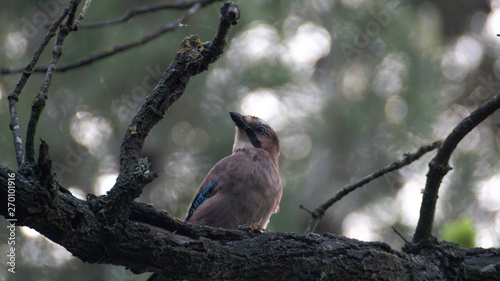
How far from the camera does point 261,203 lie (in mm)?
4223

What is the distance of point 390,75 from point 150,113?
21.3 ft

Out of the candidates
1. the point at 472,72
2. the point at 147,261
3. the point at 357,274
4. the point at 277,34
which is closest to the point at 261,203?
the point at 357,274

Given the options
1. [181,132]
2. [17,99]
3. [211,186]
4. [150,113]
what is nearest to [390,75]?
[181,132]

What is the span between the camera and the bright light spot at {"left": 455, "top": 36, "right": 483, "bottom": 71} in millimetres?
8703

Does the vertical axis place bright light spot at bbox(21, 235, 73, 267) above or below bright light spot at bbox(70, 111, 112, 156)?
below

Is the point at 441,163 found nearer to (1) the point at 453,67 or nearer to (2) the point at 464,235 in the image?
(2) the point at 464,235

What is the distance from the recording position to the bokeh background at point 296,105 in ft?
22.1

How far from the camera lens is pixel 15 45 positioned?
650 centimetres

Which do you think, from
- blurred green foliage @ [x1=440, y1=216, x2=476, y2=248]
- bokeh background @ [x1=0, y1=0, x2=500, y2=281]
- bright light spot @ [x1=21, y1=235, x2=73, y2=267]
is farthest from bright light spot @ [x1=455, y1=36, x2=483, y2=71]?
bright light spot @ [x1=21, y1=235, x2=73, y2=267]

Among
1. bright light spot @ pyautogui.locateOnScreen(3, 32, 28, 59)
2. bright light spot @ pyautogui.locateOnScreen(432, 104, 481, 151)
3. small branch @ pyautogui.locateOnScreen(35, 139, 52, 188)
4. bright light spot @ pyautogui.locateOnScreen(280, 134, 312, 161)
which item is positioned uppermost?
bright light spot @ pyautogui.locateOnScreen(432, 104, 481, 151)

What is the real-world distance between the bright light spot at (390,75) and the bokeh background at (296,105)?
0.8 inches

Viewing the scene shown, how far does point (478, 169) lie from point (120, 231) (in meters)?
6.86

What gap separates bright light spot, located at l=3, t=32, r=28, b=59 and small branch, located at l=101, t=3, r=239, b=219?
182 inches

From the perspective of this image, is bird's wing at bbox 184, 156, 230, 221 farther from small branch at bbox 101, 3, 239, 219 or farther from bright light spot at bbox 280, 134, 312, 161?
bright light spot at bbox 280, 134, 312, 161
